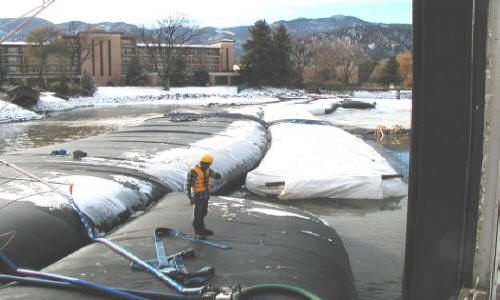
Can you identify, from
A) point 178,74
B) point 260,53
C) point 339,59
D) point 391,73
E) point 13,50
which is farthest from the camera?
point 339,59

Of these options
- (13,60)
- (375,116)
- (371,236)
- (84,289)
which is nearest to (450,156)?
(84,289)

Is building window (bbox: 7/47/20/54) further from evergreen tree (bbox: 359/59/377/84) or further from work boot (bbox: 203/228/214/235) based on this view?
work boot (bbox: 203/228/214/235)

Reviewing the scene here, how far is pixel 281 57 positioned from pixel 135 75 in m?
13.5

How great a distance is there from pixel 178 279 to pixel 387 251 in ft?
10.8

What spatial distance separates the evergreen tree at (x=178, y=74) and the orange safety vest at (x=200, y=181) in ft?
155

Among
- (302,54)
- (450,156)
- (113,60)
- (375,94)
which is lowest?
(375,94)

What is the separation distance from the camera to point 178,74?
164 ft

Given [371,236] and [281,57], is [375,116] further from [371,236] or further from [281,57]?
[281,57]

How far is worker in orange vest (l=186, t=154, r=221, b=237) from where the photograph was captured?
368cm

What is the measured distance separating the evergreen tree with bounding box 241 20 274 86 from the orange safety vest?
43.5 meters

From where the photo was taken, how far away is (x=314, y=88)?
49.2m

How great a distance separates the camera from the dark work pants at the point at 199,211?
12.3 ft

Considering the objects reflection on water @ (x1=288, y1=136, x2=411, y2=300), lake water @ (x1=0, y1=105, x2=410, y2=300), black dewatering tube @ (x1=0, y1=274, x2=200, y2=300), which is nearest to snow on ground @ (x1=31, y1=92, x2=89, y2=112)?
lake water @ (x1=0, y1=105, x2=410, y2=300)

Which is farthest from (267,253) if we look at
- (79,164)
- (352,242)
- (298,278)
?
(79,164)
